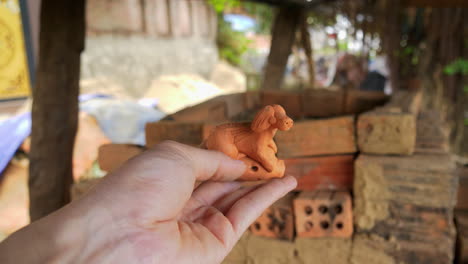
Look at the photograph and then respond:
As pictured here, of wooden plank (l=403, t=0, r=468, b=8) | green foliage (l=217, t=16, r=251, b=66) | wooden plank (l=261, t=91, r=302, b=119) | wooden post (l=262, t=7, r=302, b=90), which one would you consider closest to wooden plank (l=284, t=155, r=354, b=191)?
wooden plank (l=261, t=91, r=302, b=119)

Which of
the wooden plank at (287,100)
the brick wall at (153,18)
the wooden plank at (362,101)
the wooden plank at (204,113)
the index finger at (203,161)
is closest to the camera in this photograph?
the index finger at (203,161)

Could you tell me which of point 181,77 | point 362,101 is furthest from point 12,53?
point 362,101

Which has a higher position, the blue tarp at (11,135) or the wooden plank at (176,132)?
the wooden plank at (176,132)

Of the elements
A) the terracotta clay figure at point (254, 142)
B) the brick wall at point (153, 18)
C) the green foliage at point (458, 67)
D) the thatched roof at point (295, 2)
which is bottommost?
the terracotta clay figure at point (254, 142)

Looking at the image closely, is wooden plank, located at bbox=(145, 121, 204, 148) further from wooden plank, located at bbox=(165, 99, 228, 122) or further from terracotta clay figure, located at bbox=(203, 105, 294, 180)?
terracotta clay figure, located at bbox=(203, 105, 294, 180)

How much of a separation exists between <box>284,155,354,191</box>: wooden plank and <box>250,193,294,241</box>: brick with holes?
0.45ft

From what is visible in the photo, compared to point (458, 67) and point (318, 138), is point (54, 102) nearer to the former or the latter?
point (318, 138)

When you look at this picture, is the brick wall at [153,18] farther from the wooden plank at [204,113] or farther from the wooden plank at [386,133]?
the wooden plank at [386,133]

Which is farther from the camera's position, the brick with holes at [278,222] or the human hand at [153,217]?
the brick with holes at [278,222]

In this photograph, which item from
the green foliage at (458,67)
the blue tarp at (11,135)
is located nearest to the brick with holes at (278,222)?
the blue tarp at (11,135)

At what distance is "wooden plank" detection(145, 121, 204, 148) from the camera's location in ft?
6.24

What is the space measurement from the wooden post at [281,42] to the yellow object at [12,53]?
379cm

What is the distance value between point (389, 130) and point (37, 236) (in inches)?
60.9

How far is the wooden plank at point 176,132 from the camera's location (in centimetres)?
190
